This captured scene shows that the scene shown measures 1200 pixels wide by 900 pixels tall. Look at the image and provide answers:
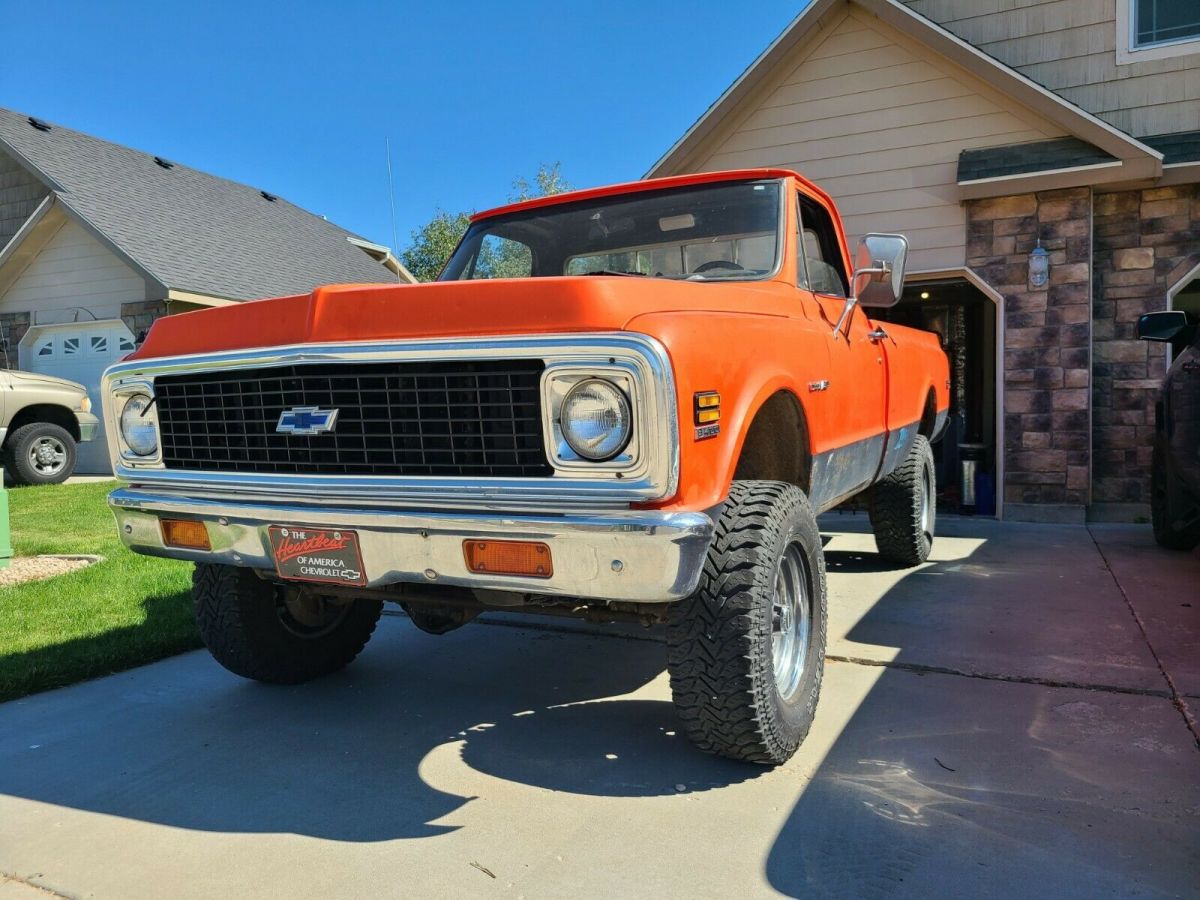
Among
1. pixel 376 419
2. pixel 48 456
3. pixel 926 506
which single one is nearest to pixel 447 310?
pixel 376 419

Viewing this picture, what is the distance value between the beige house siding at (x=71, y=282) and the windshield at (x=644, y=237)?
10.1 m

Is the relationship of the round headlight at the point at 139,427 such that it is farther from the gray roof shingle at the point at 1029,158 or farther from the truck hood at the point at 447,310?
the gray roof shingle at the point at 1029,158

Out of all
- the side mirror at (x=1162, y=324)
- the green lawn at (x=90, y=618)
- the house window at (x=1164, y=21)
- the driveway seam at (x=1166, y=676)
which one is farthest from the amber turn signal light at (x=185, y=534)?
the house window at (x=1164, y=21)

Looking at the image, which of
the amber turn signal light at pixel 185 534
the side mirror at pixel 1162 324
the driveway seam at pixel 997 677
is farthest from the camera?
the side mirror at pixel 1162 324

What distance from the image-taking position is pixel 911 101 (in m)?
8.26

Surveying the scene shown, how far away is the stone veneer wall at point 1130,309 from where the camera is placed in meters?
7.56

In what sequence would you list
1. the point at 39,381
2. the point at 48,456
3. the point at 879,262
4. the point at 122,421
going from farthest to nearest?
the point at 48,456, the point at 39,381, the point at 879,262, the point at 122,421

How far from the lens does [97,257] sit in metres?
13.1

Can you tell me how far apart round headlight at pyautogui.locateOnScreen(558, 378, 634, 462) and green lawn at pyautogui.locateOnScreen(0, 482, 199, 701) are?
296cm

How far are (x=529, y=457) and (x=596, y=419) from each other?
222mm

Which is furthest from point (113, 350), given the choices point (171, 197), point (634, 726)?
point (634, 726)

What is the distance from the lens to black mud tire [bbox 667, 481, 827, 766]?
8.41ft

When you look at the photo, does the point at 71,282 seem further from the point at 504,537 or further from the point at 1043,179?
the point at 504,537

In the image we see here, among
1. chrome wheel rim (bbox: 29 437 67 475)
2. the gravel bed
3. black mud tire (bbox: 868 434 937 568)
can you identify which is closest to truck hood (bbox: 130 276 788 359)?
black mud tire (bbox: 868 434 937 568)
